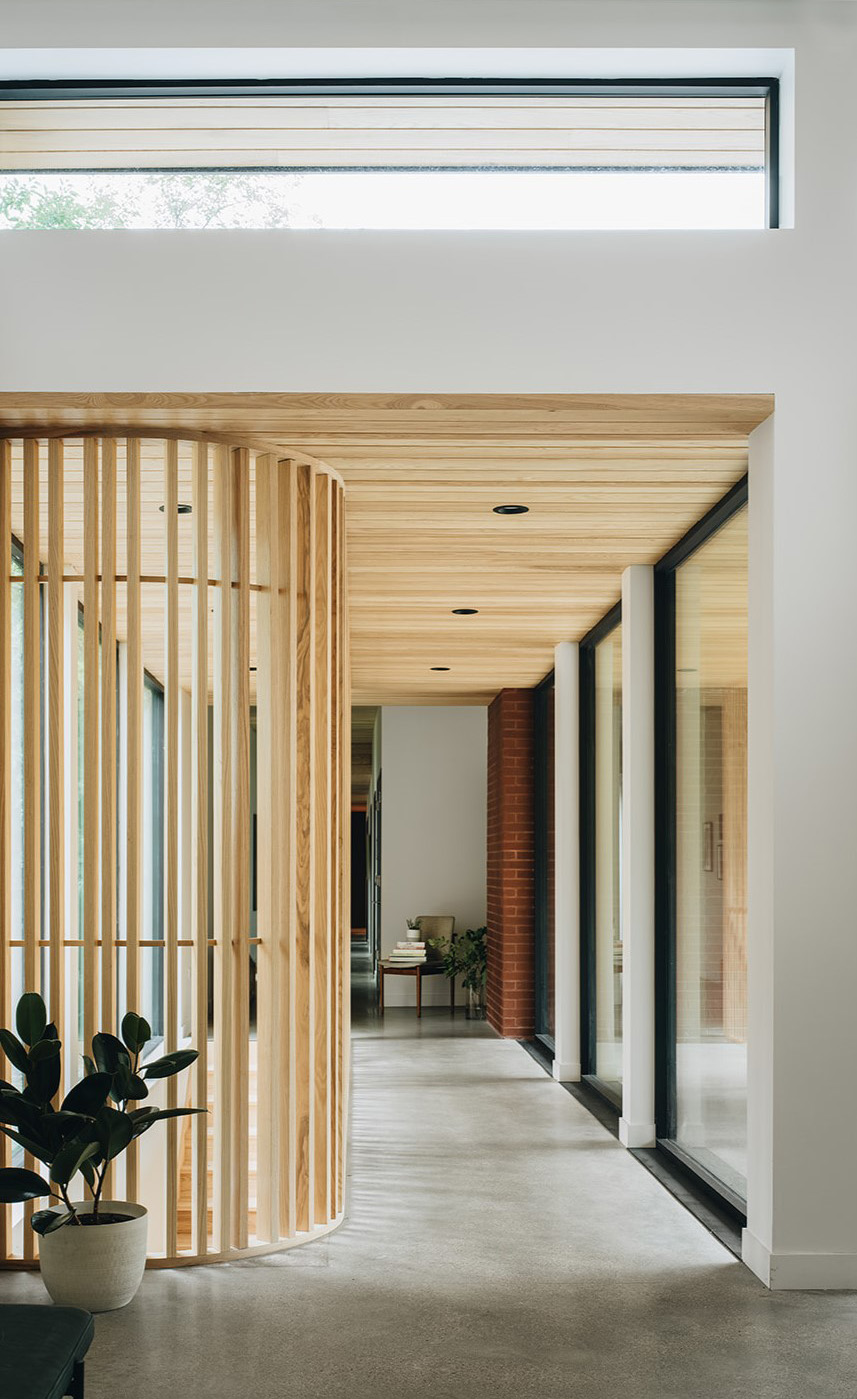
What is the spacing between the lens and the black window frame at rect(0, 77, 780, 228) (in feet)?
15.6

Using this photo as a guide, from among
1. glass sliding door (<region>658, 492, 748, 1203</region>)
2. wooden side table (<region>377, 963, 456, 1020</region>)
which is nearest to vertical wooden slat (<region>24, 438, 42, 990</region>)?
glass sliding door (<region>658, 492, 748, 1203</region>)

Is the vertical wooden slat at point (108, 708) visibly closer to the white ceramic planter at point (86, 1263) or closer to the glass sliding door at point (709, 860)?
the white ceramic planter at point (86, 1263)

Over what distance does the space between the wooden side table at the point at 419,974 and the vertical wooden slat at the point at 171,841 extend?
8226 millimetres

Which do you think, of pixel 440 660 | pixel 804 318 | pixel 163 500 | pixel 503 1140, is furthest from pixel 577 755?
pixel 804 318

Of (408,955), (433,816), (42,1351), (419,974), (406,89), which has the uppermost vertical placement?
(406,89)

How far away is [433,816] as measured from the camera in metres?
13.9

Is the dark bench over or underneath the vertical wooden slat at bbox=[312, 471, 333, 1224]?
underneath

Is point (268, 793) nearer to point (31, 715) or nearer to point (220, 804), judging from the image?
point (220, 804)

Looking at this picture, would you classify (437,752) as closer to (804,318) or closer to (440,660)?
(440,660)

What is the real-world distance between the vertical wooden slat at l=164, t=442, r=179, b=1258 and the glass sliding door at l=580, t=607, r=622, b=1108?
3.70m

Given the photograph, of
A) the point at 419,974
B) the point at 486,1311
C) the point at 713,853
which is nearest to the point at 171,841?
the point at 486,1311

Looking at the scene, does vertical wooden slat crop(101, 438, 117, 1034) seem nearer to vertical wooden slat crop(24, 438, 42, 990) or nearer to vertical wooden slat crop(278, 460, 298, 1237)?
vertical wooden slat crop(24, 438, 42, 990)

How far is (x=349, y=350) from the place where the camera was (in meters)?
4.48

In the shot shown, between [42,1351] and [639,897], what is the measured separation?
4.30 metres
